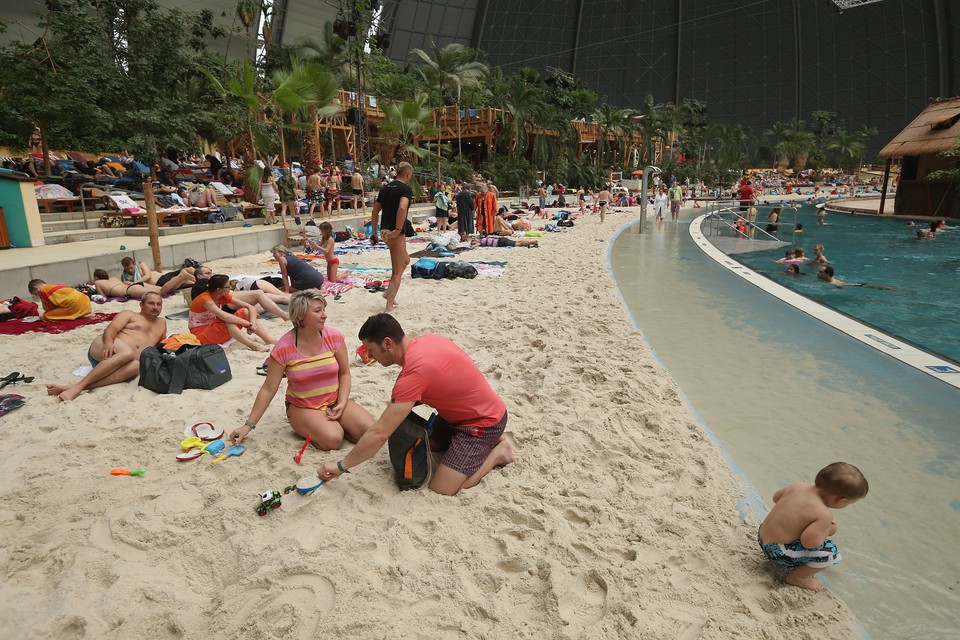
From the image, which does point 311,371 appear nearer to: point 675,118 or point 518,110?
point 518,110

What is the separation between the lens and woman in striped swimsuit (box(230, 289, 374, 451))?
3.56m

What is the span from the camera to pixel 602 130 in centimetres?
3644

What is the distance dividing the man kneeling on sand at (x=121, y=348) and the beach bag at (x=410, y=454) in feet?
9.53

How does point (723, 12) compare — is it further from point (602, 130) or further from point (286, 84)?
point (286, 84)

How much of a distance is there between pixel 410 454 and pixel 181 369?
99.3 inches

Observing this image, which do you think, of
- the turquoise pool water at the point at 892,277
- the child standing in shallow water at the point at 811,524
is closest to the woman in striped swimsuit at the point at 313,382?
the child standing in shallow water at the point at 811,524

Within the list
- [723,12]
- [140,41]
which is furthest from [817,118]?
[140,41]

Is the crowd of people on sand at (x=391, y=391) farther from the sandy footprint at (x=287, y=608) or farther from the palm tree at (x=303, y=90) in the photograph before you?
the palm tree at (x=303, y=90)

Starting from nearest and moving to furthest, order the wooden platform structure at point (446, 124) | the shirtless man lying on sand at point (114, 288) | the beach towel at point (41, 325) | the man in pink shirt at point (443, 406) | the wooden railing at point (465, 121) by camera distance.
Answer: the man in pink shirt at point (443, 406) < the beach towel at point (41, 325) < the shirtless man lying on sand at point (114, 288) < the wooden platform structure at point (446, 124) < the wooden railing at point (465, 121)

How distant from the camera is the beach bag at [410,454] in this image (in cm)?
306

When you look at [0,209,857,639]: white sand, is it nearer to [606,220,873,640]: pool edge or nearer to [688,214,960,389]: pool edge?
[606,220,873,640]: pool edge

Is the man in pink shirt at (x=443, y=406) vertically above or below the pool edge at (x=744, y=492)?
above

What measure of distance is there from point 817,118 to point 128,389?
205 feet

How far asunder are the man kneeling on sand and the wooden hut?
25.3 meters
